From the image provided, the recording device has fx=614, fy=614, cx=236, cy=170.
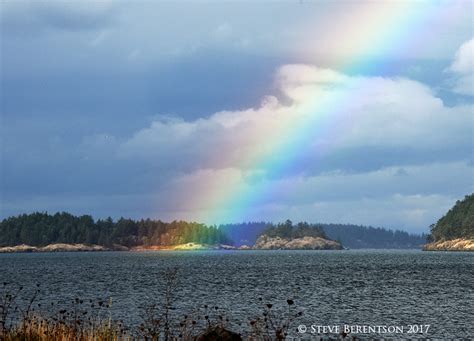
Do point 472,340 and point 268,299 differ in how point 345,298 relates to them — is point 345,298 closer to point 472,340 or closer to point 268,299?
point 268,299

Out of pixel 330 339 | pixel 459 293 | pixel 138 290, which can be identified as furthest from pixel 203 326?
pixel 459 293

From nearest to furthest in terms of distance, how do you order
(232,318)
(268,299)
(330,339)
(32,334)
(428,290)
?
1. (32,334)
2. (330,339)
3. (232,318)
4. (268,299)
5. (428,290)

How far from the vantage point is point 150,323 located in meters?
51.5

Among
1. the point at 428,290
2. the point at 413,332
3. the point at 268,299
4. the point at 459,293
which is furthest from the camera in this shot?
the point at 428,290

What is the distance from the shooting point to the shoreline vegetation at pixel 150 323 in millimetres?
28392

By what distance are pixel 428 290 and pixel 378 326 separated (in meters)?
46.6

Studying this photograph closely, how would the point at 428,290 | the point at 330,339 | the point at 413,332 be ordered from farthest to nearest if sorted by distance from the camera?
the point at 428,290, the point at 413,332, the point at 330,339

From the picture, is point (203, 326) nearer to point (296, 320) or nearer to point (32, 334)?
point (296, 320)

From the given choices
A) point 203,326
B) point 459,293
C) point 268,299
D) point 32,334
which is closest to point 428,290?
point 459,293

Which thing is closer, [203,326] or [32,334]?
[32,334]

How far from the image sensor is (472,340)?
1954 inches

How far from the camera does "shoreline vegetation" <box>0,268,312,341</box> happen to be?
93.2 ft

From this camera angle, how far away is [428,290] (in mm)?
99938

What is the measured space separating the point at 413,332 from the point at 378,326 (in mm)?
4926
